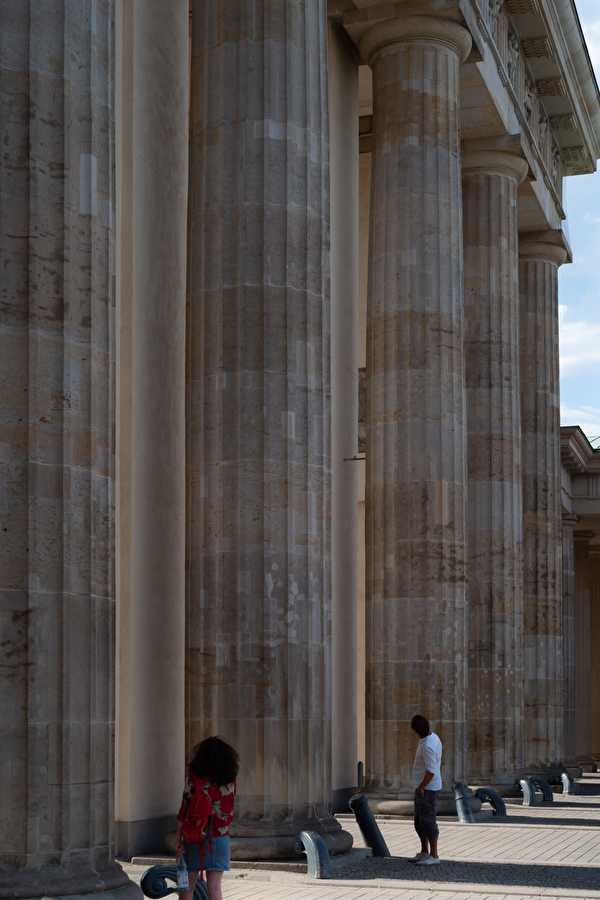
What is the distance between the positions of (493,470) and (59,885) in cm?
2513

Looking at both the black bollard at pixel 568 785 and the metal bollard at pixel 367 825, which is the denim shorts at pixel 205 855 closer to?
the metal bollard at pixel 367 825

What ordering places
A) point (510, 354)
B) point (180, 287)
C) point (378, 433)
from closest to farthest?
point (180, 287) < point (378, 433) < point (510, 354)

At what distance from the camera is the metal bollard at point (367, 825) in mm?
21047

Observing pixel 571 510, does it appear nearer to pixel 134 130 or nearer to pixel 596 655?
pixel 596 655

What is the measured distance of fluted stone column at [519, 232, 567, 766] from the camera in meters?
42.8

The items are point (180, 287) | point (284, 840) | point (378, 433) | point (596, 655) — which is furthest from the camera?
point (596, 655)

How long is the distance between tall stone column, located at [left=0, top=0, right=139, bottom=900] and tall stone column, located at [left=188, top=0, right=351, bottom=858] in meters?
6.97

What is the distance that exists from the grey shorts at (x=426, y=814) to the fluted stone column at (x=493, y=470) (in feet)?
47.7

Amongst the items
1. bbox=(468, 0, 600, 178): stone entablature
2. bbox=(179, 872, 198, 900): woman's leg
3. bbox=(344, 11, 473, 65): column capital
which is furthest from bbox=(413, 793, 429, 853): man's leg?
bbox=(468, 0, 600, 178): stone entablature

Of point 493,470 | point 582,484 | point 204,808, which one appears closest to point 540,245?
point 493,470

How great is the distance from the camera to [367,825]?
21.3m

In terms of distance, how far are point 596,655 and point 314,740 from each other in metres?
70.5

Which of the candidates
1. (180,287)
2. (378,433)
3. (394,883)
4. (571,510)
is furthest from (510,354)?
(571,510)

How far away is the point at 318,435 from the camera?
71.9 ft
